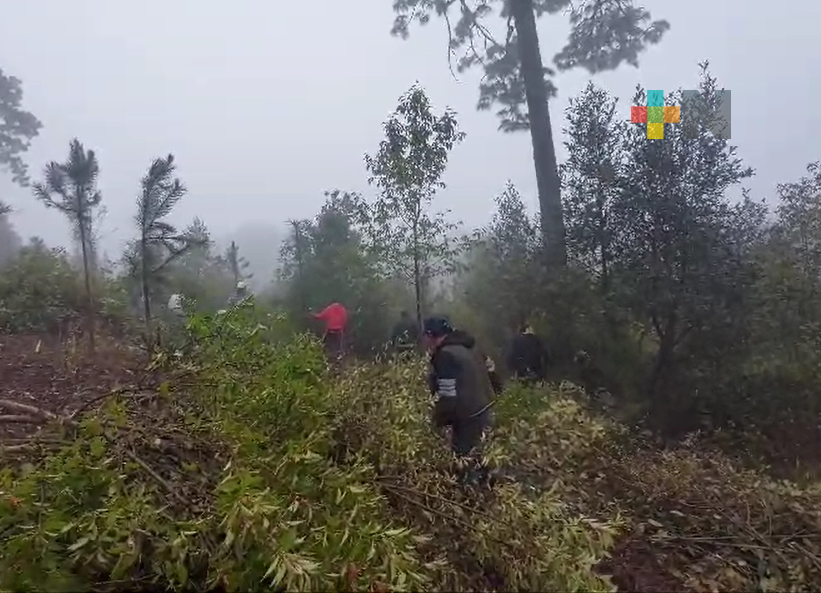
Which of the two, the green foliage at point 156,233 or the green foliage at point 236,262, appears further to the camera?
the green foliage at point 236,262

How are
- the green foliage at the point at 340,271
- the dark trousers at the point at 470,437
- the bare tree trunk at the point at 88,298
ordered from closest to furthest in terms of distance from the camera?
the dark trousers at the point at 470,437 → the bare tree trunk at the point at 88,298 → the green foliage at the point at 340,271

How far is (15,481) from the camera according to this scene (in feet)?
9.21

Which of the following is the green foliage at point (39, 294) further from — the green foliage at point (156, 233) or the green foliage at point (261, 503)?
the green foliage at point (261, 503)

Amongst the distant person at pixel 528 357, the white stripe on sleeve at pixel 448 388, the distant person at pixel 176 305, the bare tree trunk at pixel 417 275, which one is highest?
the bare tree trunk at pixel 417 275

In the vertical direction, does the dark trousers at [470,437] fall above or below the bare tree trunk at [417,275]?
below

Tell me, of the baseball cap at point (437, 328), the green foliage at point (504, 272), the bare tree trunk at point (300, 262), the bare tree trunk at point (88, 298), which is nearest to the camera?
the baseball cap at point (437, 328)

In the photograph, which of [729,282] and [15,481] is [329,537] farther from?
[729,282]

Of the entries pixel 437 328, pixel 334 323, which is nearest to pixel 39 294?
pixel 334 323

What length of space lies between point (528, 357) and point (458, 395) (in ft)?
11.0

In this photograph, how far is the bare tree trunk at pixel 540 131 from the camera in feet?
26.0

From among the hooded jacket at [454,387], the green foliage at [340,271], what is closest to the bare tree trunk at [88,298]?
the green foliage at [340,271]

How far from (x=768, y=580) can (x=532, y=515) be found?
1.19 meters

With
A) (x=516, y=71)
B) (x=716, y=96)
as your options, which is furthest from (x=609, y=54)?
(x=716, y=96)

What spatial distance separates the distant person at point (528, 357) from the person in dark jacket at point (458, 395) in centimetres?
301
